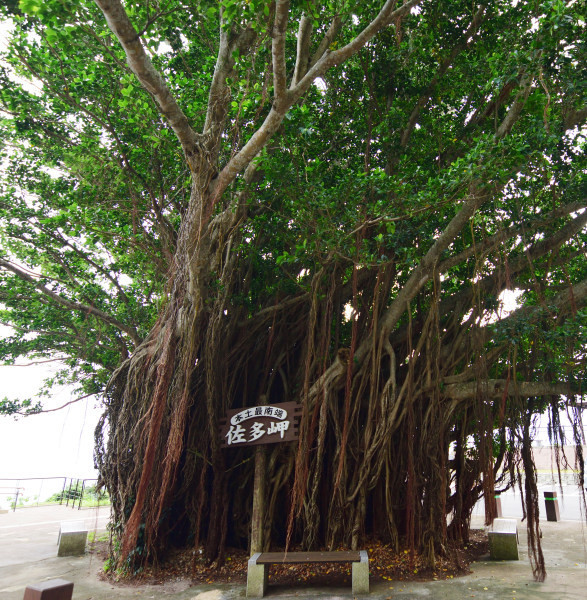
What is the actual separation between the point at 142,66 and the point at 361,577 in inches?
144

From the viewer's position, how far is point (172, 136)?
13.4 feet

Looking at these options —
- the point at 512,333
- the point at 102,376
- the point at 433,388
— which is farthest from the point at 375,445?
the point at 102,376

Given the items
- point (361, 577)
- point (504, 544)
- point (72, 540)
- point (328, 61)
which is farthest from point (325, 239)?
point (72, 540)

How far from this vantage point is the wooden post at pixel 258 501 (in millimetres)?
3773

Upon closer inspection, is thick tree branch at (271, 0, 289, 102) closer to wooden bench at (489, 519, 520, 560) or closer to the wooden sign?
the wooden sign

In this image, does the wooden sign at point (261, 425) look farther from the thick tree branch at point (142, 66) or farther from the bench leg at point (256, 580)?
the thick tree branch at point (142, 66)

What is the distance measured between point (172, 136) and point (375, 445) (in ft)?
10.7

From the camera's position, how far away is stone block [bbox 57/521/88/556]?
15.3 ft

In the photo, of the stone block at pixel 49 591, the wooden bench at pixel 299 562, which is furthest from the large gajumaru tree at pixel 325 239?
the stone block at pixel 49 591

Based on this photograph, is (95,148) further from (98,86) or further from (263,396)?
(263,396)

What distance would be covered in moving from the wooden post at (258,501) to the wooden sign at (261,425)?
7.4 inches

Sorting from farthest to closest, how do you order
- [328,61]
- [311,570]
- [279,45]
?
[311,570], [328,61], [279,45]

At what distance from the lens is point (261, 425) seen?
388cm

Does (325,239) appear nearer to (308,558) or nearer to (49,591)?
(308,558)
